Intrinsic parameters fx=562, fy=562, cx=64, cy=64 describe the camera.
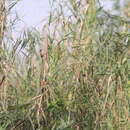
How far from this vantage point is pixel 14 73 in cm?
427

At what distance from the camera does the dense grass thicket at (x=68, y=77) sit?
4.16 m

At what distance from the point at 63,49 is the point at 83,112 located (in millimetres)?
501

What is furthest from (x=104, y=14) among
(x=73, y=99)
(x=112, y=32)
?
(x=73, y=99)

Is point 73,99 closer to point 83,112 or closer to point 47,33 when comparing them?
point 83,112

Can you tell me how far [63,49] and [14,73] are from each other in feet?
1.36

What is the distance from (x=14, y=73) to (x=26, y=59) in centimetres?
16

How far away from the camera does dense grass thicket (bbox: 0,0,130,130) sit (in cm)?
416

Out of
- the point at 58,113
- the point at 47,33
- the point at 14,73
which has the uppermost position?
the point at 47,33

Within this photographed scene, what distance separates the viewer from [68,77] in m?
4.23

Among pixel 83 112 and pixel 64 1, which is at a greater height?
pixel 64 1

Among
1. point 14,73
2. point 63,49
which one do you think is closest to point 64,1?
point 63,49

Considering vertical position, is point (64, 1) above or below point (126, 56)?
above

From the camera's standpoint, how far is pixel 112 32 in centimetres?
440

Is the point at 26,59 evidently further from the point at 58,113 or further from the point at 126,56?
the point at 126,56
